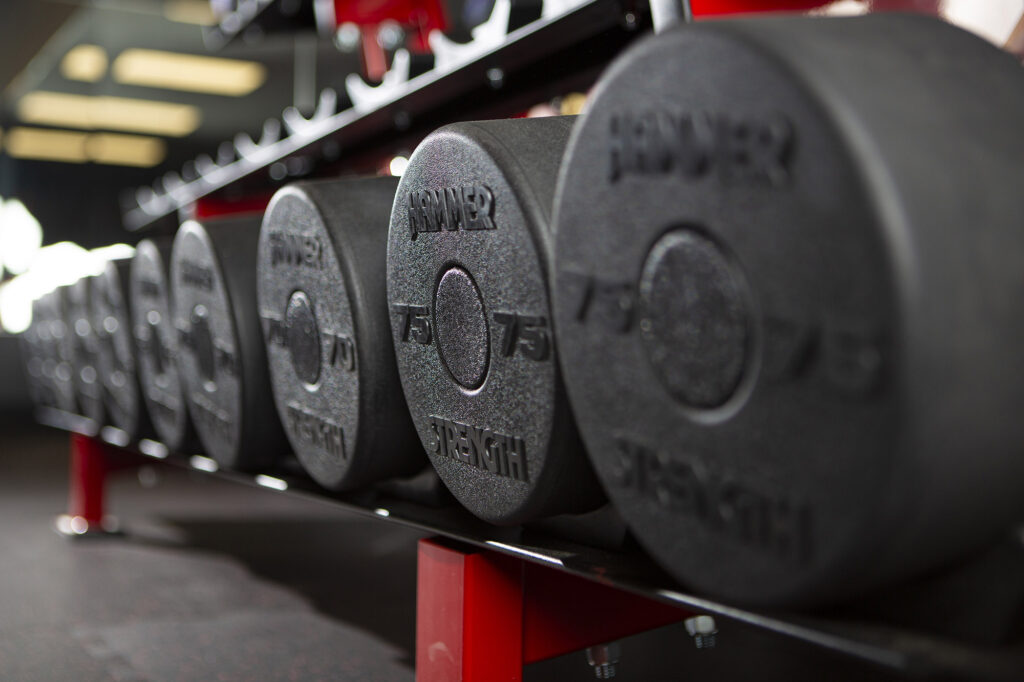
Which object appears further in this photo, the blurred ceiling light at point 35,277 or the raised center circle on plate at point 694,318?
Answer: the blurred ceiling light at point 35,277

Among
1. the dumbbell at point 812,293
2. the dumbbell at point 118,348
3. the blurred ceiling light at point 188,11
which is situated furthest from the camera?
the blurred ceiling light at point 188,11

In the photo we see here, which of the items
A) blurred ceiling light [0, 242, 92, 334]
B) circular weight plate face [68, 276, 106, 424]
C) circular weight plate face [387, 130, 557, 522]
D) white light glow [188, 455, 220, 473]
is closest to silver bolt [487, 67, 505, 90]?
circular weight plate face [387, 130, 557, 522]

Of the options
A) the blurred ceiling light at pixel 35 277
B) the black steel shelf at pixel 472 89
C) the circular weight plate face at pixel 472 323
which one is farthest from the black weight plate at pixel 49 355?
the blurred ceiling light at pixel 35 277

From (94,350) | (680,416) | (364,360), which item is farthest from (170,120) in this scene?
(680,416)

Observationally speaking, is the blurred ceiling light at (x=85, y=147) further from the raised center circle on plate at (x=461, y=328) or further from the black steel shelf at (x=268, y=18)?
the raised center circle on plate at (x=461, y=328)

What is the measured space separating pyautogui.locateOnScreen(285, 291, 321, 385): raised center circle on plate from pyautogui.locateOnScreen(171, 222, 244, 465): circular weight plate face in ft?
0.51

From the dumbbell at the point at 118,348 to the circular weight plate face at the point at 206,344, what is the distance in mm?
353

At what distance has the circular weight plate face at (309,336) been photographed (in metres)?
0.90

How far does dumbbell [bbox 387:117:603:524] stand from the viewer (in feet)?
2.20

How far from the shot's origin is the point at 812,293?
44cm

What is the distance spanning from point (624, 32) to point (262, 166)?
0.97m

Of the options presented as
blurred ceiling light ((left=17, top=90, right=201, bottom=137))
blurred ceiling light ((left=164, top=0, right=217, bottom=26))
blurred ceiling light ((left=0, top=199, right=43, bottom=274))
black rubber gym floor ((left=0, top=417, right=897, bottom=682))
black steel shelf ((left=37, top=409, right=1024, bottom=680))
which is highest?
blurred ceiling light ((left=164, top=0, right=217, bottom=26))

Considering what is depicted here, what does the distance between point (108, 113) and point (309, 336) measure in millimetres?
4420

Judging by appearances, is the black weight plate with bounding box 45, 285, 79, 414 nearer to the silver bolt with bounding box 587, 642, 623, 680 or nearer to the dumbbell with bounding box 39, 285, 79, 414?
the dumbbell with bounding box 39, 285, 79, 414
